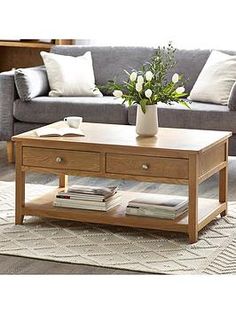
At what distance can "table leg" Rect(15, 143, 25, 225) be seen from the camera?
3.18 metres

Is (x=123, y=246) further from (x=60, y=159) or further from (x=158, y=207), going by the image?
(x=60, y=159)

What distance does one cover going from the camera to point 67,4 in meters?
0.37

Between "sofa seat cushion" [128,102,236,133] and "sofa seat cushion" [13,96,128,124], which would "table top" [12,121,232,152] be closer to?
"sofa seat cushion" [128,102,236,133]

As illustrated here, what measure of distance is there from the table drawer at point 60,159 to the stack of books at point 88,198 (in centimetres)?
18

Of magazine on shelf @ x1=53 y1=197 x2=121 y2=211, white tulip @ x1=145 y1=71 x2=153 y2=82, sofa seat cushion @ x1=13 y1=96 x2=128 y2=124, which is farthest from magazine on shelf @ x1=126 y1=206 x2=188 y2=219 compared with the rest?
sofa seat cushion @ x1=13 y1=96 x2=128 y2=124

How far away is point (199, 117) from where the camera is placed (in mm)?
4203

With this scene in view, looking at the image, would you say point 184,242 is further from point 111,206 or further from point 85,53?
point 85,53

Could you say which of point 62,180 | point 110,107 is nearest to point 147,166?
point 62,180

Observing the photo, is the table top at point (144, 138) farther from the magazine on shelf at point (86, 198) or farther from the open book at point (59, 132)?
the magazine on shelf at point (86, 198)

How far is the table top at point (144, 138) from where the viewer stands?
2.95m

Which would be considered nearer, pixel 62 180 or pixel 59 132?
pixel 59 132

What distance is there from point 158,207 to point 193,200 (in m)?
0.24

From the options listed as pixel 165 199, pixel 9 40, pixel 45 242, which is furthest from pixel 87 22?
pixel 9 40

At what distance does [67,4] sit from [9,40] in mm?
5792
